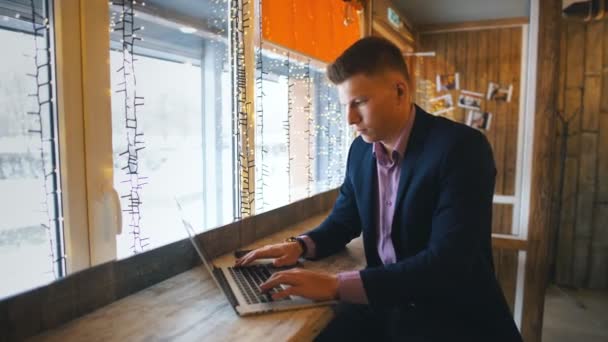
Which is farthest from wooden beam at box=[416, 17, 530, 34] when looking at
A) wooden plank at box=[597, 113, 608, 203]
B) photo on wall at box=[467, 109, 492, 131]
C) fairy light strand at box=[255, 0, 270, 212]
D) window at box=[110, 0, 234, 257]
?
window at box=[110, 0, 234, 257]

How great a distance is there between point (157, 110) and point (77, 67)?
34 cm

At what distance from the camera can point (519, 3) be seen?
3.55m

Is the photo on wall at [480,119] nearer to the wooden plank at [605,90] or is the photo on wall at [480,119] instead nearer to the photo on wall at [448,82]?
the photo on wall at [448,82]

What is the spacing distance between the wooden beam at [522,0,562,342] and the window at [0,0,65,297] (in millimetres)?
2789

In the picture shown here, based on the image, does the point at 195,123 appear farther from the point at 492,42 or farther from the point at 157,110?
the point at 492,42

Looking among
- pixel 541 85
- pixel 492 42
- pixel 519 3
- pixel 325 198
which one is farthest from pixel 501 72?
pixel 325 198

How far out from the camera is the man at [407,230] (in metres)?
1.06

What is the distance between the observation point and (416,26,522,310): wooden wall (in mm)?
4062

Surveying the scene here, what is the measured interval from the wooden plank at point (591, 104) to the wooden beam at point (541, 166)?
1595 mm

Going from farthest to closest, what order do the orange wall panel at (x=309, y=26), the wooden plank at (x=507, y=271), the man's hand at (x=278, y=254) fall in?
the wooden plank at (x=507, y=271)
the orange wall panel at (x=309, y=26)
the man's hand at (x=278, y=254)

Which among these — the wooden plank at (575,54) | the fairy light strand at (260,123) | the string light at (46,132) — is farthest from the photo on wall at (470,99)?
the string light at (46,132)

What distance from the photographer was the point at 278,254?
137cm

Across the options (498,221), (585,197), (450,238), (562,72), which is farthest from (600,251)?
(450,238)

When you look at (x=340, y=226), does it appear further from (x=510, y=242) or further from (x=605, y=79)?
(x=605, y=79)
